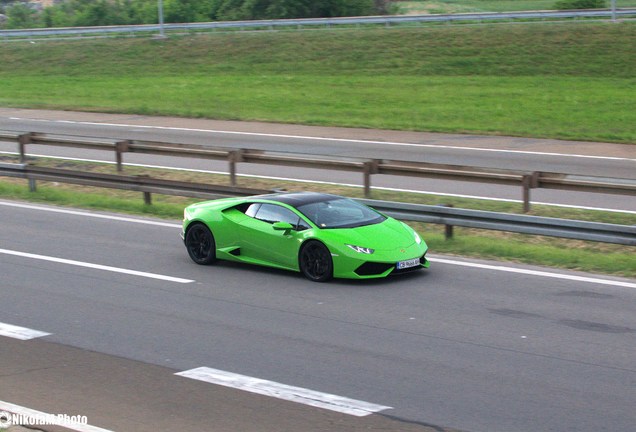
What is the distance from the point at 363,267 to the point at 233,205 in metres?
2.45

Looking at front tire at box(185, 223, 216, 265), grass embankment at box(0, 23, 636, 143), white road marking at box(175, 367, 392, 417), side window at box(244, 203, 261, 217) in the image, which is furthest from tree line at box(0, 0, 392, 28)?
white road marking at box(175, 367, 392, 417)

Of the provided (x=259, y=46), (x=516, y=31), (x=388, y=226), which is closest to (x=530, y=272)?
(x=388, y=226)

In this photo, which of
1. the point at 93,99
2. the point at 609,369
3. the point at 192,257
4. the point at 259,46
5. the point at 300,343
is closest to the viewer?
the point at 609,369

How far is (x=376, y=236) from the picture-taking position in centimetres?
1249

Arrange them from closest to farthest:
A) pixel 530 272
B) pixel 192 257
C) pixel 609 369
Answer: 1. pixel 609 369
2. pixel 530 272
3. pixel 192 257

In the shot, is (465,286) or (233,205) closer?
(465,286)

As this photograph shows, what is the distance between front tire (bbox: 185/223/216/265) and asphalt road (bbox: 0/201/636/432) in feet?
0.76

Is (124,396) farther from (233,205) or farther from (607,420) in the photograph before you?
(233,205)

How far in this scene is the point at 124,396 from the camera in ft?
26.8

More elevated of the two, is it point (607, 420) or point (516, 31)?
point (516, 31)

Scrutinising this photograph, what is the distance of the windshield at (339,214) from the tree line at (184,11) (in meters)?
54.6

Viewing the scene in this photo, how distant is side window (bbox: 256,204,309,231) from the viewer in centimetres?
1275

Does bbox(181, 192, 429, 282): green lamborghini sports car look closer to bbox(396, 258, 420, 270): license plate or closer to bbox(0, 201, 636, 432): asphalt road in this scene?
bbox(396, 258, 420, 270): license plate

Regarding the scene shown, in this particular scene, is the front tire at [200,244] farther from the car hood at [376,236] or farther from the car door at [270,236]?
the car hood at [376,236]
